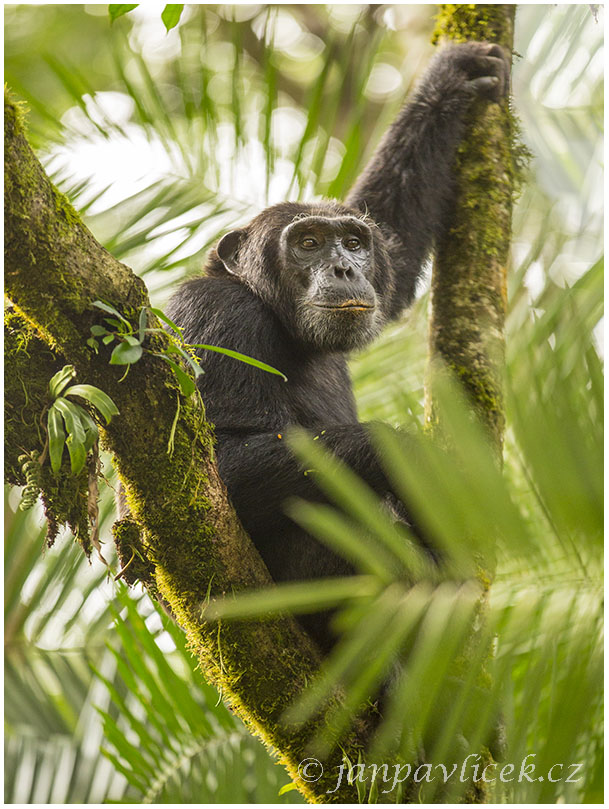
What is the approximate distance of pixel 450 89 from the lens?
5156 millimetres

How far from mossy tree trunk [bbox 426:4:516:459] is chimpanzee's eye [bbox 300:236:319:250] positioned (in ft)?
2.50

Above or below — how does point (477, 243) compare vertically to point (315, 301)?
above

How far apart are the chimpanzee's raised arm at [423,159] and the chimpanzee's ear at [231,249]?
0.95 m

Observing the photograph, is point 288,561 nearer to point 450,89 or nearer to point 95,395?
point 95,395

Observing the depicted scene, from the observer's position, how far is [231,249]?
5.20 m

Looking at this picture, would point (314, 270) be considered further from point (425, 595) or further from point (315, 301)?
point (425, 595)

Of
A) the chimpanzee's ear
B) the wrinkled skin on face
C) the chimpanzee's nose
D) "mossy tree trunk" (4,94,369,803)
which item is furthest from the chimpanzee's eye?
"mossy tree trunk" (4,94,369,803)

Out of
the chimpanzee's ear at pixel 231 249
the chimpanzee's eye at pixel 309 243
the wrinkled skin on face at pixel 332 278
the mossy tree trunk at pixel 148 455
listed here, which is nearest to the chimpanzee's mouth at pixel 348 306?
the wrinkled skin on face at pixel 332 278

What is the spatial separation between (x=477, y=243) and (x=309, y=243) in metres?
1.04

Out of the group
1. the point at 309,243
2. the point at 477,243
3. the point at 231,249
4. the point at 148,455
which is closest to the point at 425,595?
the point at 148,455

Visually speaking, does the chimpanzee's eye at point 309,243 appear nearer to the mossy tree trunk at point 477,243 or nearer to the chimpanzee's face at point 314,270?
the chimpanzee's face at point 314,270

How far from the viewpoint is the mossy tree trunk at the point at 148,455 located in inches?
107

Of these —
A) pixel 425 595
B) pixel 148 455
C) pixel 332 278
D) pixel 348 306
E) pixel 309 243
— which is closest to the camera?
pixel 425 595

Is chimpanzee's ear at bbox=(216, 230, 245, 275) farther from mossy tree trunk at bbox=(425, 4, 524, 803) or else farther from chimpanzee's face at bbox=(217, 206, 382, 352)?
mossy tree trunk at bbox=(425, 4, 524, 803)
